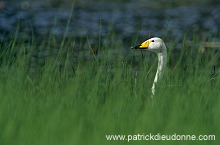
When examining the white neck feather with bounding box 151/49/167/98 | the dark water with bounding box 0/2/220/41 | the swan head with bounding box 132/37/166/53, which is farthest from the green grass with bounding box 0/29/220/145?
the dark water with bounding box 0/2/220/41

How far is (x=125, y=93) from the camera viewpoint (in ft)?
19.9

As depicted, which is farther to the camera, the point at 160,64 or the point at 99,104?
the point at 160,64

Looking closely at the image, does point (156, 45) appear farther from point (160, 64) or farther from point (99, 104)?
point (99, 104)

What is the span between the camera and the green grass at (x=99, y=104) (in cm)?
505

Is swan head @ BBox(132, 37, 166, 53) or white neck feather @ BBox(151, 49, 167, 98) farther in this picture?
swan head @ BBox(132, 37, 166, 53)

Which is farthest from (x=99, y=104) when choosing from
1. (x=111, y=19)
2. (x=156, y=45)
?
(x=111, y=19)

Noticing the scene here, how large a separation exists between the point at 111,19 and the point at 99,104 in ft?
45.9

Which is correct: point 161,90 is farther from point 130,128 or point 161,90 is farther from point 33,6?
point 33,6

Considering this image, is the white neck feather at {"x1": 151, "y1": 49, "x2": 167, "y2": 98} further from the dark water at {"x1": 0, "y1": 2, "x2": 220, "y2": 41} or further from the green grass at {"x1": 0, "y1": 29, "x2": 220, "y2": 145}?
the dark water at {"x1": 0, "y1": 2, "x2": 220, "y2": 41}

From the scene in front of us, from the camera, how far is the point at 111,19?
19.9 meters

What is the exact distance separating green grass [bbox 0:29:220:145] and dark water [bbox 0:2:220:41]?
32.3 feet

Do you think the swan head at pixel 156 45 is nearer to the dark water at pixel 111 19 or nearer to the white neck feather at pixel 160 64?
the white neck feather at pixel 160 64

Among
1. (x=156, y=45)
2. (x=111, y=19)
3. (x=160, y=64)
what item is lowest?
(x=111, y=19)

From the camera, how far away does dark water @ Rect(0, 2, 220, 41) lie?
18.0 m
